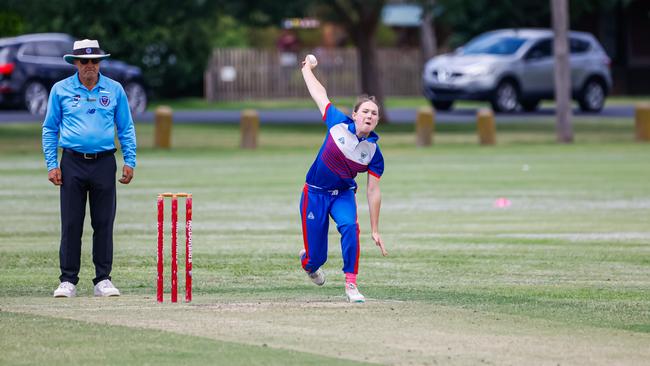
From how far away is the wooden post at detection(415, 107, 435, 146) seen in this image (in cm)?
3128

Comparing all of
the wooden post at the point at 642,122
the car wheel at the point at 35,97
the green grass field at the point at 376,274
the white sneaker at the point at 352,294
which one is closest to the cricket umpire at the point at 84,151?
the green grass field at the point at 376,274

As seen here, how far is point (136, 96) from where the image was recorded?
41.7m

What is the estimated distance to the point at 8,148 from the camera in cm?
3056

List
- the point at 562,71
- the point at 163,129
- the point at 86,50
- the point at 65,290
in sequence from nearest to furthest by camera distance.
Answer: the point at 86,50 < the point at 65,290 < the point at 163,129 < the point at 562,71

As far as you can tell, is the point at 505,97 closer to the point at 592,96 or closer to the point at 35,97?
the point at 592,96

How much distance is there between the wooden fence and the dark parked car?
12.6 meters

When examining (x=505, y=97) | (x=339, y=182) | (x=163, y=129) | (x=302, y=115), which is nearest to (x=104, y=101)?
(x=339, y=182)

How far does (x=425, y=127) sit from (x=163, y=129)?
5.52 meters

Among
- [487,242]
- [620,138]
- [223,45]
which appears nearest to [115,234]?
[487,242]

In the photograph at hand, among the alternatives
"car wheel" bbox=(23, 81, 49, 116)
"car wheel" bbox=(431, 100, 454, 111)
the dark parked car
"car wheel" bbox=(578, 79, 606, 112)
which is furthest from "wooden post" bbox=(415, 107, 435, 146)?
"car wheel" bbox=(578, 79, 606, 112)

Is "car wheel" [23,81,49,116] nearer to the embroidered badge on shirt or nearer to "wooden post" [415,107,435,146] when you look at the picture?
"wooden post" [415,107,435,146]

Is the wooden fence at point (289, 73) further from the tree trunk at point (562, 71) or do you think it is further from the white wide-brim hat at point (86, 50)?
the white wide-brim hat at point (86, 50)

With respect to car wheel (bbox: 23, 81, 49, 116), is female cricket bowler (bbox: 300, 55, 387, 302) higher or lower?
lower

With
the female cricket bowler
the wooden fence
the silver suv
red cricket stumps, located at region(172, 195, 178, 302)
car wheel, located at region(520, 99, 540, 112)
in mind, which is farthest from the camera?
the wooden fence
